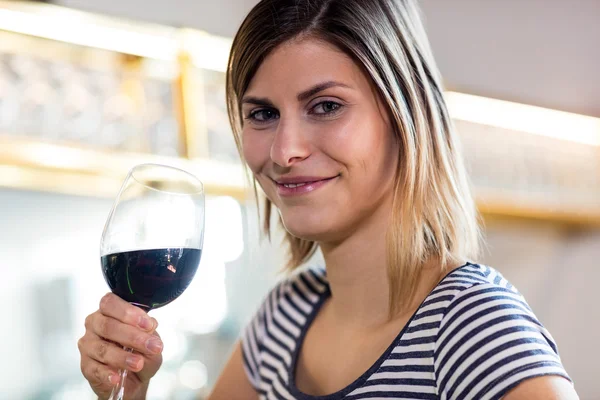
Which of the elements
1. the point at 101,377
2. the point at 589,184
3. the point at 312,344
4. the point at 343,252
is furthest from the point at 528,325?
the point at 589,184

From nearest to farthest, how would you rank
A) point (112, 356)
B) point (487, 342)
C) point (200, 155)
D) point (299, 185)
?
point (487, 342), point (112, 356), point (299, 185), point (200, 155)

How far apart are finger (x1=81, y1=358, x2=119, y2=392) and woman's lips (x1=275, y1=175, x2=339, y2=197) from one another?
0.39 m

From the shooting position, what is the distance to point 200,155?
2479 mm

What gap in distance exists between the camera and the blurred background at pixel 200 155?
2.18 m

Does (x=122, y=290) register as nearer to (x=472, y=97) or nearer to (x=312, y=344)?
(x=312, y=344)

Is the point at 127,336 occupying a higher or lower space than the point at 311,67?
lower

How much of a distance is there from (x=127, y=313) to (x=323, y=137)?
0.40 meters

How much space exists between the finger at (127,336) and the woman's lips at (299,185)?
12.9 inches

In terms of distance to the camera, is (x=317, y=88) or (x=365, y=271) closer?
(x=317, y=88)

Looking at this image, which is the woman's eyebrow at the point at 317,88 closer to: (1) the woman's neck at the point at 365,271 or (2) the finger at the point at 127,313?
(1) the woman's neck at the point at 365,271

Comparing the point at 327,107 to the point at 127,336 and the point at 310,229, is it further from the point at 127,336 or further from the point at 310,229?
the point at 127,336

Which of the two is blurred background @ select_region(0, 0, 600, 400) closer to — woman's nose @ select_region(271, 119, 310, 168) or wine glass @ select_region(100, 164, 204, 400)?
woman's nose @ select_region(271, 119, 310, 168)

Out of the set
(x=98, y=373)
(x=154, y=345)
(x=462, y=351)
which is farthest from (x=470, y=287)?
(x=98, y=373)

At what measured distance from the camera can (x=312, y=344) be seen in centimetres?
133
